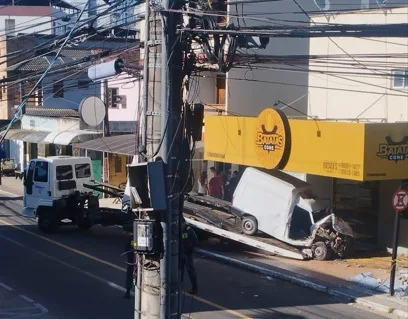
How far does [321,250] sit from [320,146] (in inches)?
106

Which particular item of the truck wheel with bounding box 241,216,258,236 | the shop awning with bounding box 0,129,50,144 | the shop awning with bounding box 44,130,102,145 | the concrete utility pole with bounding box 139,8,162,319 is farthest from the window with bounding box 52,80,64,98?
the concrete utility pole with bounding box 139,8,162,319

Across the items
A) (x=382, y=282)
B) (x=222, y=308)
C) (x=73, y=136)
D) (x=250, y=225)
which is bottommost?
(x=222, y=308)

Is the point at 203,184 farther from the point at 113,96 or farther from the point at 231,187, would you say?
the point at 113,96

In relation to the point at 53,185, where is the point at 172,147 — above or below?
above

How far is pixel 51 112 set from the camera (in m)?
46.9

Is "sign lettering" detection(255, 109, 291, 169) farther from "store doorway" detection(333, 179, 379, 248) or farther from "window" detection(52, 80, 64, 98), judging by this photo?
"window" detection(52, 80, 64, 98)

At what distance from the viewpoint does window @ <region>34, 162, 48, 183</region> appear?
25459mm

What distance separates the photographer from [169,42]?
377 inches

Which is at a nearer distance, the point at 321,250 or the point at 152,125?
the point at 152,125

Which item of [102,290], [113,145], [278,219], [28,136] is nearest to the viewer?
[102,290]

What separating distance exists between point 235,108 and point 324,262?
872 centimetres

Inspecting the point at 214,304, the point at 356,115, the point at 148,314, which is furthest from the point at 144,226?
the point at 356,115

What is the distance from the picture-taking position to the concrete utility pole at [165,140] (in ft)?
31.3

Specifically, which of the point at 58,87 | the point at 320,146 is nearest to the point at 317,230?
the point at 320,146
